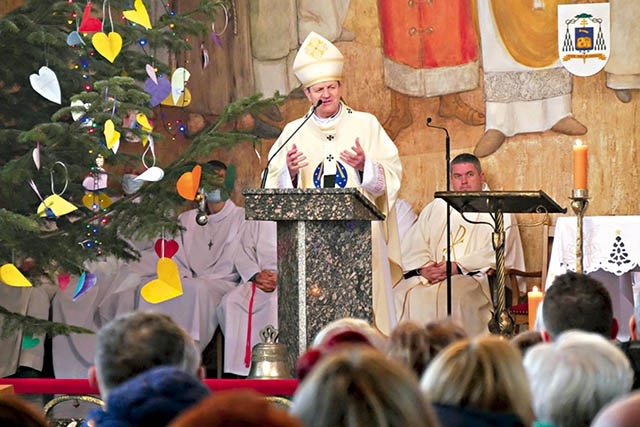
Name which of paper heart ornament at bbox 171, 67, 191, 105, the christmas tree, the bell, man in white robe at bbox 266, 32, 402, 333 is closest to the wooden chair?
man in white robe at bbox 266, 32, 402, 333

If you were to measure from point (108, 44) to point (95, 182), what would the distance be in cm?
88

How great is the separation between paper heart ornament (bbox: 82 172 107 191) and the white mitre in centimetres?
144

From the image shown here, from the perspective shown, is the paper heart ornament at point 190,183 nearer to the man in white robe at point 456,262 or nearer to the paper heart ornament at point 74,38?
the paper heart ornament at point 74,38

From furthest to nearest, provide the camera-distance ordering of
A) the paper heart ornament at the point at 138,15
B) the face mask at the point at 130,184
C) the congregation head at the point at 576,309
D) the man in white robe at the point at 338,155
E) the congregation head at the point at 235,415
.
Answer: the face mask at the point at 130,184, the man in white robe at the point at 338,155, the paper heart ornament at the point at 138,15, the congregation head at the point at 576,309, the congregation head at the point at 235,415

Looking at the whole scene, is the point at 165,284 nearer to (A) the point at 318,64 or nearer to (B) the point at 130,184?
(A) the point at 318,64

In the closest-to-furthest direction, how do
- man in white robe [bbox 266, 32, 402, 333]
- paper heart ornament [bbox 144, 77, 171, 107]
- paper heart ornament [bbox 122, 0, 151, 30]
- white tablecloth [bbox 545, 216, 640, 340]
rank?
1. paper heart ornament [bbox 122, 0, 151, 30]
2. man in white robe [bbox 266, 32, 402, 333]
3. paper heart ornament [bbox 144, 77, 171, 107]
4. white tablecloth [bbox 545, 216, 640, 340]

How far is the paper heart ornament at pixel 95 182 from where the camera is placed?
25.4ft

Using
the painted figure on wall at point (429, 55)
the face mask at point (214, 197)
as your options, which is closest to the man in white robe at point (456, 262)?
the painted figure on wall at point (429, 55)

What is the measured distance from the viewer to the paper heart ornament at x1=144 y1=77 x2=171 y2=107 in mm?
7855

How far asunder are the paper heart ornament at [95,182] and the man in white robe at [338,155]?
104cm

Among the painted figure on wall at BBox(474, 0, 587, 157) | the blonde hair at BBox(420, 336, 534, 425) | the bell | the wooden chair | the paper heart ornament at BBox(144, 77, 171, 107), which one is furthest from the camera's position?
the painted figure on wall at BBox(474, 0, 587, 157)

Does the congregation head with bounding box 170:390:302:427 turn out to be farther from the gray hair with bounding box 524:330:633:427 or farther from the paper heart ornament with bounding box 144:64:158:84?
the paper heart ornament with bounding box 144:64:158:84

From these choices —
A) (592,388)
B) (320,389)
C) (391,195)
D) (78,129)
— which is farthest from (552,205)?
(320,389)

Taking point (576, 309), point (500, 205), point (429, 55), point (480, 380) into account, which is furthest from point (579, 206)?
point (480, 380)
